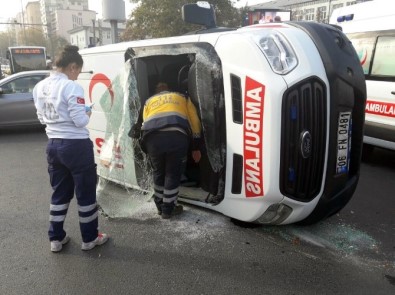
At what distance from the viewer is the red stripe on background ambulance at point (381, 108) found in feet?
15.9

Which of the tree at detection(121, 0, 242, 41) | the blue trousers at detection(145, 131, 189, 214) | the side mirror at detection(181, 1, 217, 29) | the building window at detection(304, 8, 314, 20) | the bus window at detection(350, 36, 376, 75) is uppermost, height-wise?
the building window at detection(304, 8, 314, 20)

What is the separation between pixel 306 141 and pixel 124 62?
6.16 ft

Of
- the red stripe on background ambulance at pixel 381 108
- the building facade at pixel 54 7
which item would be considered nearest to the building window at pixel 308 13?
the red stripe on background ambulance at pixel 381 108

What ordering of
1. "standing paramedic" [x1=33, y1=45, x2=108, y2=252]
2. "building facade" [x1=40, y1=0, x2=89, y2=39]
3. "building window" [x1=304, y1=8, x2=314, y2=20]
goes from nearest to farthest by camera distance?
"standing paramedic" [x1=33, y1=45, x2=108, y2=252] < "building window" [x1=304, y1=8, x2=314, y2=20] < "building facade" [x1=40, y1=0, x2=89, y2=39]

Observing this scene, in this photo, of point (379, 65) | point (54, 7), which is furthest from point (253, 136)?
point (54, 7)

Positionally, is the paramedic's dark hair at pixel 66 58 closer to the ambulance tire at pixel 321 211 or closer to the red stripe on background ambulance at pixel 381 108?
the ambulance tire at pixel 321 211

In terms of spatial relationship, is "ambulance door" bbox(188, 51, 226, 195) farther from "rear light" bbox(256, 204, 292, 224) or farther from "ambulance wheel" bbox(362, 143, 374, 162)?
"ambulance wheel" bbox(362, 143, 374, 162)

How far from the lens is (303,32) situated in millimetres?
2785

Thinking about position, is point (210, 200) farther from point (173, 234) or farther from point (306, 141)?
point (306, 141)

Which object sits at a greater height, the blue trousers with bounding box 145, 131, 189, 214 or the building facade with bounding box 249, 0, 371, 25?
the building facade with bounding box 249, 0, 371, 25

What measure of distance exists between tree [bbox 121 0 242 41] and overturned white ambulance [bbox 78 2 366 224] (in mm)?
18031

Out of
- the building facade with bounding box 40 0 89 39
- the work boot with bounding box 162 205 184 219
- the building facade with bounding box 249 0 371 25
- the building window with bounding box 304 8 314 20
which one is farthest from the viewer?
the building facade with bounding box 40 0 89 39

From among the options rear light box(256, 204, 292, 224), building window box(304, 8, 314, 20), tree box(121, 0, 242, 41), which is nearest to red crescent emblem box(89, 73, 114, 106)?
rear light box(256, 204, 292, 224)

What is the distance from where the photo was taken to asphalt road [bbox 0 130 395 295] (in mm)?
2643
